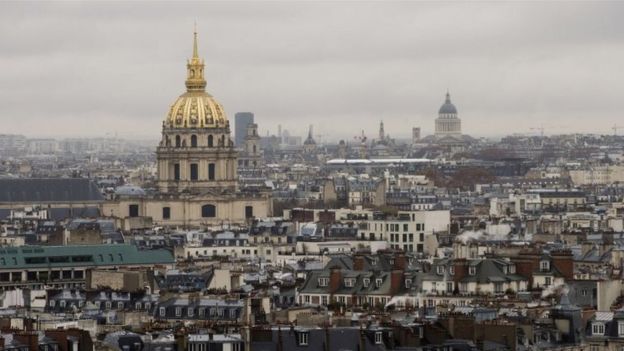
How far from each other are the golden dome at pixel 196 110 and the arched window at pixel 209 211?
7851 millimetres

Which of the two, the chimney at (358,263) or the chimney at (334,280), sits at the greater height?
the chimney at (358,263)

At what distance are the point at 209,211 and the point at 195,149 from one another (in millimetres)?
7350

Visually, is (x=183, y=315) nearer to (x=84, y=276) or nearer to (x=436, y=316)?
(x=436, y=316)

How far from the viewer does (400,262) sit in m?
77.2

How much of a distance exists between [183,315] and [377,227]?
178 feet

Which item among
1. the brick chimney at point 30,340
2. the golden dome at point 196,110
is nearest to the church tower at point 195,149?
the golden dome at point 196,110

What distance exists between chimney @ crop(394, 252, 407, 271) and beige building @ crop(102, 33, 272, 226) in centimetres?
7529

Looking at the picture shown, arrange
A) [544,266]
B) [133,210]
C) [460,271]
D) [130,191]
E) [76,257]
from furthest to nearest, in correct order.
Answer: [130,191]
[133,210]
[76,257]
[544,266]
[460,271]

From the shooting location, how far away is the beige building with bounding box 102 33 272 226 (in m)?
156

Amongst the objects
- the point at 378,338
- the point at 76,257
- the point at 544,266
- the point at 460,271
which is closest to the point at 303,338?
the point at 378,338

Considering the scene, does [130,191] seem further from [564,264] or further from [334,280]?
[564,264]

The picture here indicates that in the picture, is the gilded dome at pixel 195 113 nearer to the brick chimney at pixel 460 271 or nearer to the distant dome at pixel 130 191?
the distant dome at pixel 130 191

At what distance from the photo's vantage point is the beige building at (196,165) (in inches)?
6122

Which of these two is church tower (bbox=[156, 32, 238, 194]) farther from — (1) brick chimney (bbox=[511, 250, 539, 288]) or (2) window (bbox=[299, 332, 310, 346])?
(2) window (bbox=[299, 332, 310, 346])
